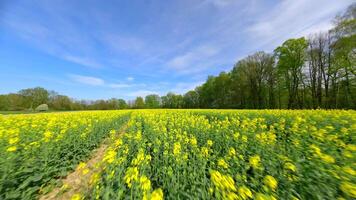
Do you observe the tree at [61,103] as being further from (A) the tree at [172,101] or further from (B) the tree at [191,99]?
(B) the tree at [191,99]

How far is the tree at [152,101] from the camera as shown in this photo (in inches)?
3214

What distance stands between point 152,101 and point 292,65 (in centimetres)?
6526

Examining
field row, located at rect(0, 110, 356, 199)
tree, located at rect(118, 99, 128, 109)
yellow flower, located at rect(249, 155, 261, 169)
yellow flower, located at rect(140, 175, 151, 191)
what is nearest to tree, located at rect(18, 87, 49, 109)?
tree, located at rect(118, 99, 128, 109)

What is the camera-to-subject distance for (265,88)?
38469mm

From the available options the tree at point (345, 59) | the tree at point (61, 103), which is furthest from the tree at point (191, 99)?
the tree at point (61, 103)

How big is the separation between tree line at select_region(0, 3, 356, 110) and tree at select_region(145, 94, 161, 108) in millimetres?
28797

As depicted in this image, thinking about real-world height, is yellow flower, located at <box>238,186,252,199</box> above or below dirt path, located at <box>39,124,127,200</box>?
above

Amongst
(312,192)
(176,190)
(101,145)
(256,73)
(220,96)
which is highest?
(256,73)

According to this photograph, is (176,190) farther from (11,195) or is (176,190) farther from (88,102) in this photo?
(88,102)

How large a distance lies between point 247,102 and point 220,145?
42272mm

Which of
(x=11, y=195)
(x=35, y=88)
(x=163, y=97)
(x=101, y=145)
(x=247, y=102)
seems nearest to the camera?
(x=11, y=195)

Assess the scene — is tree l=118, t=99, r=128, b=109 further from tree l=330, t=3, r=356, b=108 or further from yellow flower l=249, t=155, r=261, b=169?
yellow flower l=249, t=155, r=261, b=169

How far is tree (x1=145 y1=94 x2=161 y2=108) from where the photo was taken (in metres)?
81.6

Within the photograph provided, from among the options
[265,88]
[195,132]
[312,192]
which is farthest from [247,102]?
[312,192]
